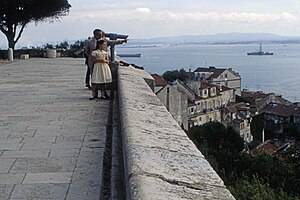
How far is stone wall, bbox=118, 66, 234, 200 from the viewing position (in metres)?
2.57

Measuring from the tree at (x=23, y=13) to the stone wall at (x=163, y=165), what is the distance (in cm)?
2927

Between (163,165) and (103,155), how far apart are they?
2040 mm

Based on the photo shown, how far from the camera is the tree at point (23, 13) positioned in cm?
3259

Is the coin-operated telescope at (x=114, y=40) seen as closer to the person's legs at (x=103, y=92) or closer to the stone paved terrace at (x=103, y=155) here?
the person's legs at (x=103, y=92)

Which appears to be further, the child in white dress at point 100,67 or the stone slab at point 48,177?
the child in white dress at point 100,67

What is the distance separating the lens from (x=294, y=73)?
10131cm

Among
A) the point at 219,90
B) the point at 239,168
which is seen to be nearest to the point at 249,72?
the point at 219,90

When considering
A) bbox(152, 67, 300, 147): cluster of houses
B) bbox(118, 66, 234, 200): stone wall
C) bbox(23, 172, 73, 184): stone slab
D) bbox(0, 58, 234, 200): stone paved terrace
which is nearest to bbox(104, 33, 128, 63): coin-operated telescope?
bbox(0, 58, 234, 200): stone paved terrace

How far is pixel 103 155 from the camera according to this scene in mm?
5039

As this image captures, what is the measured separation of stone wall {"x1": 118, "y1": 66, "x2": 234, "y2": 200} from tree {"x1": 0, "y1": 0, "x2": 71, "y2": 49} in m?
29.3

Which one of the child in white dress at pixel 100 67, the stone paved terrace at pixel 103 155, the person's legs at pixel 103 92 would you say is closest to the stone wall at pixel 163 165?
the stone paved terrace at pixel 103 155

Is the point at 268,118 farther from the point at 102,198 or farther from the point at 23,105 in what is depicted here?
the point at 102,198

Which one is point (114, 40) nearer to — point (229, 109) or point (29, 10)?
point (29, 10)

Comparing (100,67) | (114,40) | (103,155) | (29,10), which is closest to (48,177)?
(103,155)
